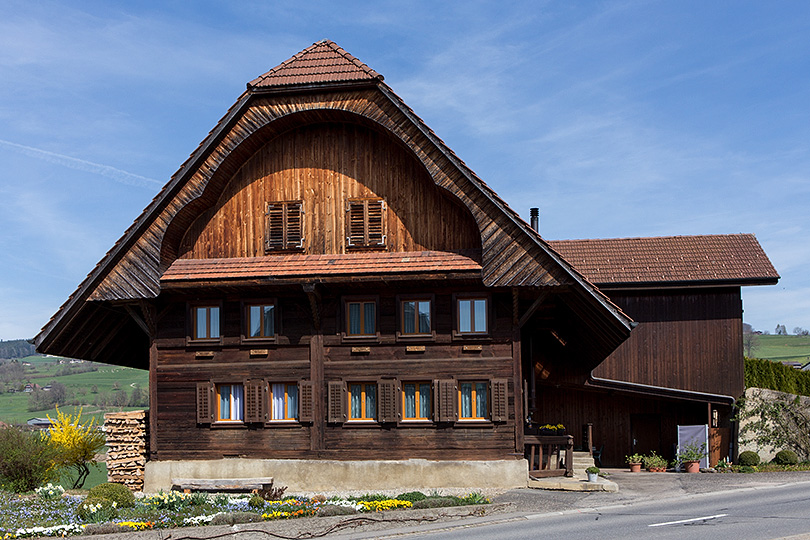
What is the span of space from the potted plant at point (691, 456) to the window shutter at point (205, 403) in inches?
618

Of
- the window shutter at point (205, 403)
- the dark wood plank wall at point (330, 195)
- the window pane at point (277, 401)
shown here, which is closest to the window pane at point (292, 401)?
the window pane at point (277, 401)

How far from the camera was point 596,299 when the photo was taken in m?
20.8

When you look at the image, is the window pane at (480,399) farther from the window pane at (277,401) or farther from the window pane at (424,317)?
the window pane at (277,401)

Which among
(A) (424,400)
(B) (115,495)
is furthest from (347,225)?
(B) (115,495)

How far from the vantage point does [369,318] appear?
75.4 ft

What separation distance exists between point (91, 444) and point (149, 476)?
12.0 feet

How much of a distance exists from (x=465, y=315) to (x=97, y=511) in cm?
1019

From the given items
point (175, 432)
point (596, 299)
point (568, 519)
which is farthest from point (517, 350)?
point (175, 432)

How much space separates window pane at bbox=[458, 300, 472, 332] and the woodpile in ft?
30.6

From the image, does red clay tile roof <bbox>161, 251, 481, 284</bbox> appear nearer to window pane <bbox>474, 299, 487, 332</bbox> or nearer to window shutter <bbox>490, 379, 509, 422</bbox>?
window pane <bbox>474, 299, 487, 332</bbox>

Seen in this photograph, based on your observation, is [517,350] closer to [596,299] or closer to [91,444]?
[596,299]

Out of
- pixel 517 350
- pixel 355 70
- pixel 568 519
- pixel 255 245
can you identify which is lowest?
pixel 568 519

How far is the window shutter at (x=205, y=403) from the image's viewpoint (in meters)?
23.0

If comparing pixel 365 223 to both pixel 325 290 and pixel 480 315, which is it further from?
pixel 480 315
